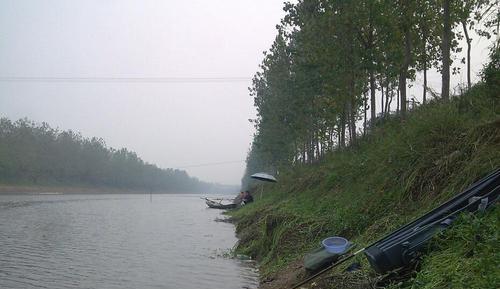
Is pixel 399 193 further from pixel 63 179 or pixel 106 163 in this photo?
pixel 106 163

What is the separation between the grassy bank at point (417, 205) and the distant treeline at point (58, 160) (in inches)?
2902

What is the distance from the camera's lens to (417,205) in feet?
28.0

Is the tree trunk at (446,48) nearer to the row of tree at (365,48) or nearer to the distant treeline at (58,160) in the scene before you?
the row of tree at (365,48)

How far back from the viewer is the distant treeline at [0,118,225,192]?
266ft

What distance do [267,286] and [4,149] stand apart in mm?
78234

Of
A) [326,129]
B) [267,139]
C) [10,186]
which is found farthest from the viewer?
[10,186]

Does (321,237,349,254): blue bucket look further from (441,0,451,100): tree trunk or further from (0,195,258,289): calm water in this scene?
(441,0,451,100): tree trunk

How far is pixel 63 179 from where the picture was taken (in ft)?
325

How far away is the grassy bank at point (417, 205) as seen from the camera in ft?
17.6

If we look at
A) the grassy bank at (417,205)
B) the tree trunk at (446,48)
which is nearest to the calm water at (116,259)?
the grassy bank at (417,205)

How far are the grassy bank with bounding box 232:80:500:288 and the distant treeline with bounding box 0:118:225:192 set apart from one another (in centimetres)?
7372

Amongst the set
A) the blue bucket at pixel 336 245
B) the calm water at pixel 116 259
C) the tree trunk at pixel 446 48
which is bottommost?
the calm water at pixel 116 259

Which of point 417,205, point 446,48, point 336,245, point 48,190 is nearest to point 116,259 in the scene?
point 336,245

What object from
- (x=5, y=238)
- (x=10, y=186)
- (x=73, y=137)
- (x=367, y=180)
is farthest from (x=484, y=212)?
(x=73, y=137)
